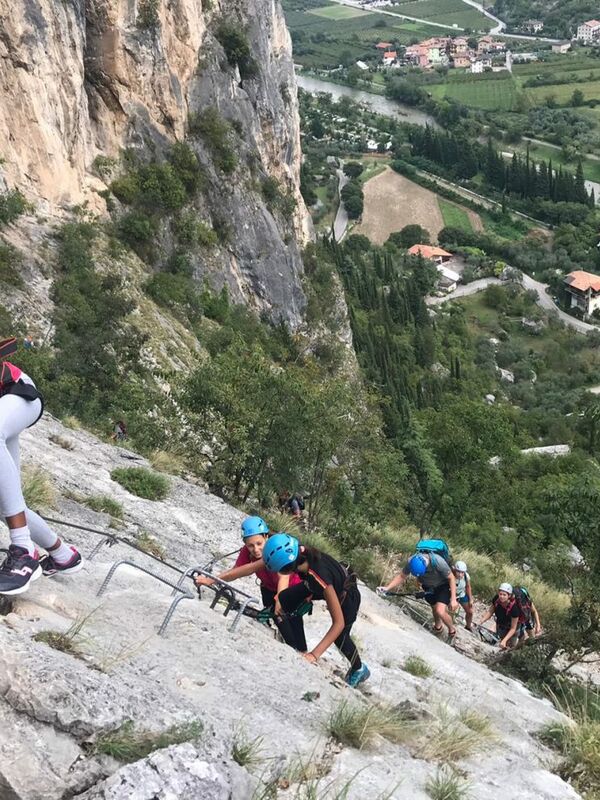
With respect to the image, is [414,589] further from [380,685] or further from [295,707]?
[295,707]

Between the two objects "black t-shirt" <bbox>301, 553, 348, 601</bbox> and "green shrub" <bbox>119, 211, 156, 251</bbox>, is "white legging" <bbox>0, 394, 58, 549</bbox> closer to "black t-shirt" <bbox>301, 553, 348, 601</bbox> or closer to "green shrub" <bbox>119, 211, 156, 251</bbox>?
"black t-shirt" <bbox>301, 553, 348, 601</bbox>

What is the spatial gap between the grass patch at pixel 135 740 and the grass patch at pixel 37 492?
4.30 m

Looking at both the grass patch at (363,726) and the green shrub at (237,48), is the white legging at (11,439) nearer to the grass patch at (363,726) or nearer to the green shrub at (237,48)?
the grass patch at (363,726)

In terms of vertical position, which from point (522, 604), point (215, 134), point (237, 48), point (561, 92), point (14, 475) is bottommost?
point (522, 604)

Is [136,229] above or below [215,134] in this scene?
below

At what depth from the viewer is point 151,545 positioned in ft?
27.9

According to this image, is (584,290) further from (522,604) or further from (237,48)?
(522,604)

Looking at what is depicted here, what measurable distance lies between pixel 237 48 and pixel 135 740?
4595 cm

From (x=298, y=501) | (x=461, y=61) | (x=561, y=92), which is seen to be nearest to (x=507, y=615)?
(x=298, y=501)

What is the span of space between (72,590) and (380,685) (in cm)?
290

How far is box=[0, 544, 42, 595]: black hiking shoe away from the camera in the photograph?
462 centimetres

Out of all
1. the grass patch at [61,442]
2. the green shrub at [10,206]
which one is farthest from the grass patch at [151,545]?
the green shrub at [10,206]

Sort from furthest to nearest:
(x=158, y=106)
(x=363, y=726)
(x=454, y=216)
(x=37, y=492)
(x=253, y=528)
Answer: (x=454, y=216)
(x=158, y=106)
(x=37, y=492)
(x=253, y=528)
(x=363, y=726)

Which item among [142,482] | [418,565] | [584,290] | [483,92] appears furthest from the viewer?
[483,92]
